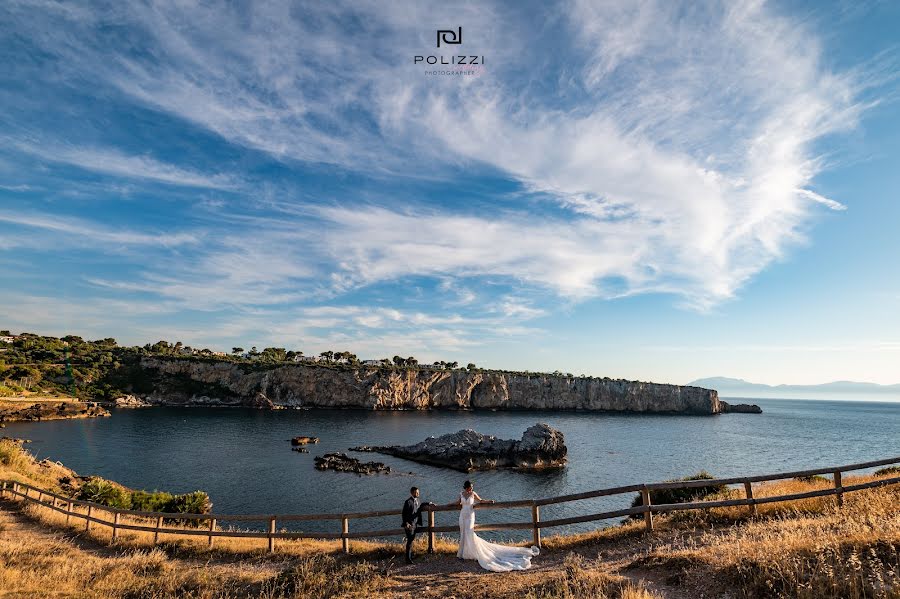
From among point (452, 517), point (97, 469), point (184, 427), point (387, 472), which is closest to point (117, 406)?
point (184, 427)

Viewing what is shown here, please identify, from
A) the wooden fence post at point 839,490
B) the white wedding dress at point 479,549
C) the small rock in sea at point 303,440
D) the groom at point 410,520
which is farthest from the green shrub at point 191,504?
the small rock in sea at point 303,440

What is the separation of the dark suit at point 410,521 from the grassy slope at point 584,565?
1.80 feet

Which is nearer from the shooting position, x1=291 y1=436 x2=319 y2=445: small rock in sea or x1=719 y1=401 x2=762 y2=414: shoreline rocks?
x1=291 y1=436 x2=319 y2=445: small rock in sea

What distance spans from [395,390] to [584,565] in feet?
466

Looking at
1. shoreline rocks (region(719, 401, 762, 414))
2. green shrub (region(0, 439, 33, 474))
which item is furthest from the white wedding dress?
shoreline rocks (region(719, 401, 762, 414))

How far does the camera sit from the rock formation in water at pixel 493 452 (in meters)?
57.8

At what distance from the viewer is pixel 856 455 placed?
72750 mm

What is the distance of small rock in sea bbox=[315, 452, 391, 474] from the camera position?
52.8 meters

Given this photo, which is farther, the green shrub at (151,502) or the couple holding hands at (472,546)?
the green shrub at (151,502)

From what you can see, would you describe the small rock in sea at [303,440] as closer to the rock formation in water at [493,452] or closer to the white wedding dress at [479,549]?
the rock formation in water at [493,452]

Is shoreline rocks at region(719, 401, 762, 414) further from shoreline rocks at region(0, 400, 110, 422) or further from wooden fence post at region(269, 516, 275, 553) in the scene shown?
wooden fence post at region(269, 516, 275, 553)

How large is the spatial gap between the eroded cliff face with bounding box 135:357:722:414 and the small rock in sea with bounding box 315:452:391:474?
3411 inches

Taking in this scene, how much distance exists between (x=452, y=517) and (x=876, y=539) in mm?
31052

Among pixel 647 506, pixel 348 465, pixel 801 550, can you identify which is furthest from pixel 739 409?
pixel 801 550
